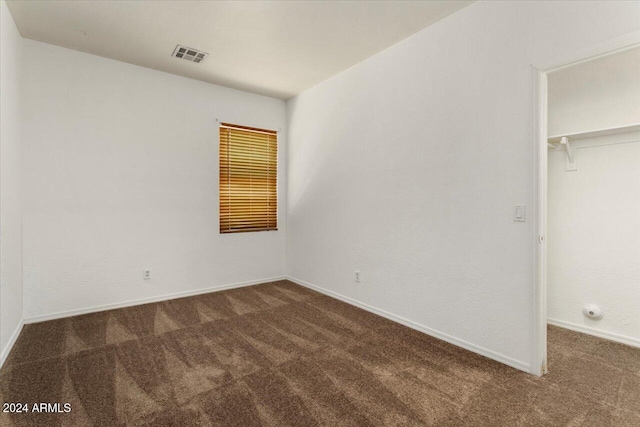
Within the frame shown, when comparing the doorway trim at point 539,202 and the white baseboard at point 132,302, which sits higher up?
the doorway trim at point 539,202

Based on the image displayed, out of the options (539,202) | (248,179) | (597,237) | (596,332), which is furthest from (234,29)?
(596,332)

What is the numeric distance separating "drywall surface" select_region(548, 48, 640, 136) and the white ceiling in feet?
4.50

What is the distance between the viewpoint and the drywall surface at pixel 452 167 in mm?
2271

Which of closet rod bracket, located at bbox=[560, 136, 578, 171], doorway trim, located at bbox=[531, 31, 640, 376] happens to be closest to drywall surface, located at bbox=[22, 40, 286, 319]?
doorway trim, located at bbox=[531, 31, 640, 376]

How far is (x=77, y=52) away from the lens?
11.1 ft

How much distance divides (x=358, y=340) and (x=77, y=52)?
4139 millimetres

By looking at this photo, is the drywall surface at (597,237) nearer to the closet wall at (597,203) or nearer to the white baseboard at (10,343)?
the closet wall at (597,203)

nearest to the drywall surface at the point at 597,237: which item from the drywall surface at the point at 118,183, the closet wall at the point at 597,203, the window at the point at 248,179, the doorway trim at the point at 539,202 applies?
the closet wall at the point at 597,203

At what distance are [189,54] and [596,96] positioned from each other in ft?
13.2

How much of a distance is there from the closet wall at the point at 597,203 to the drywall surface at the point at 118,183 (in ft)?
12.3

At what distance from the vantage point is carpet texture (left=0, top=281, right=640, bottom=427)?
5.91 feet

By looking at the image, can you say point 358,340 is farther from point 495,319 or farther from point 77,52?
point 77,52

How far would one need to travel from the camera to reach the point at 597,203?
291 centimetres

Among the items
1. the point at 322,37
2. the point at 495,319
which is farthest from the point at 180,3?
the point at 495,319
